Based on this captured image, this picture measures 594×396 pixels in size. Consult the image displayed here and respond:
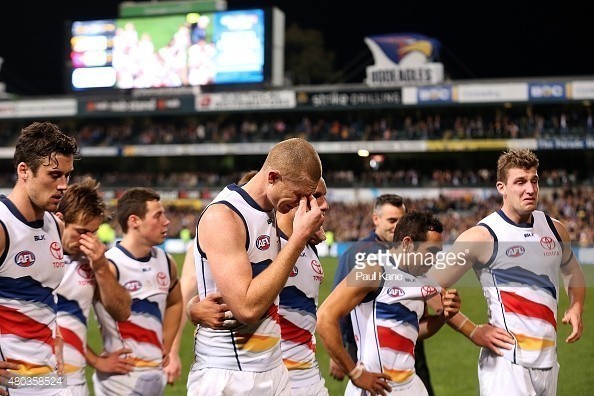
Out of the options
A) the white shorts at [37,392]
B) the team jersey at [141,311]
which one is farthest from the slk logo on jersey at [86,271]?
the white shorts at [37,392]

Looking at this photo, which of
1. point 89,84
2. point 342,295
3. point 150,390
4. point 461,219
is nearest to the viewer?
point 342,295

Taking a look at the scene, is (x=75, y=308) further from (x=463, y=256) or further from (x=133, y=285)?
(x=463, y=256)

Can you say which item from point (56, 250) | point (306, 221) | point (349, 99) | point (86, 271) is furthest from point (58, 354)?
point (349, 99)

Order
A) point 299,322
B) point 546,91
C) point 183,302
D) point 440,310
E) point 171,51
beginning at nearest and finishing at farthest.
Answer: point 299,322, point 440,310, point 183,302, point 546,91, point 171,51

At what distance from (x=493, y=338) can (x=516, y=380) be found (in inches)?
12.3

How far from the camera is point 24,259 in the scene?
4.47 m

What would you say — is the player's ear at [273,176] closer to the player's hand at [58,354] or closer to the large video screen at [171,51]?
the player's hand at [58,354]

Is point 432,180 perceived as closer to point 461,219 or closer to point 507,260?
point 461,219

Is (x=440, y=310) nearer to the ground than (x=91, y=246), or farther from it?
nearer to the ground

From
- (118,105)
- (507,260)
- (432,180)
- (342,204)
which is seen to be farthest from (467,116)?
(507,260)

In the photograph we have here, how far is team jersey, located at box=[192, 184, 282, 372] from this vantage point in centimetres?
388

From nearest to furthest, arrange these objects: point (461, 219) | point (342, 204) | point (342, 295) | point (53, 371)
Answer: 1. point (53, 371)
2. point (342, 295)
3. point (461, 219)
4. point (342, 204)

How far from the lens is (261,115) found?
47.7m

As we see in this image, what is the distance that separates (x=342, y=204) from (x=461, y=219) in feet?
24.9
